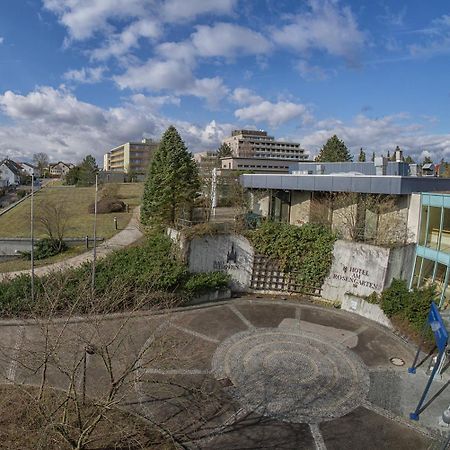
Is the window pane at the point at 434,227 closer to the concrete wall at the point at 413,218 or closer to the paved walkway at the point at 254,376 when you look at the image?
the concrete wall at the point at 413,218

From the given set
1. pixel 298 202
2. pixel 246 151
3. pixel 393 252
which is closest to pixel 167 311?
pixel 393 252

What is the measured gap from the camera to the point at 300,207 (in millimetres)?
25328

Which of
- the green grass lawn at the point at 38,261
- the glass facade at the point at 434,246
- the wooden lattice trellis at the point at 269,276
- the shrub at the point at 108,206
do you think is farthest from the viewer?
the shrub at the point at 108,206

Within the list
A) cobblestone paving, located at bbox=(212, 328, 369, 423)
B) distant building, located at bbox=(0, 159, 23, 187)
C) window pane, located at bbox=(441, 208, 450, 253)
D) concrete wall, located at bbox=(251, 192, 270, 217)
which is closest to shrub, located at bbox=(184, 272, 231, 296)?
cobblestone paving, located at bbox=(212, 328, 369, 423)

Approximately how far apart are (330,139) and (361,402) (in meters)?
48.4

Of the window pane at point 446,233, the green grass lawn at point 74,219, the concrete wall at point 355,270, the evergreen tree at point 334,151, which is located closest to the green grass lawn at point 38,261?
the green grass lawn at point 74,219

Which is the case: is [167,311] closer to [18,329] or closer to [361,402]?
[18,329]

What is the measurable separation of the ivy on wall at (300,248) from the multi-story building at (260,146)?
10514 centimetres

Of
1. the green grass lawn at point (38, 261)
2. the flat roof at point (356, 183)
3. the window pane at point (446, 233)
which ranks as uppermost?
the flat roof at point (356, 183)

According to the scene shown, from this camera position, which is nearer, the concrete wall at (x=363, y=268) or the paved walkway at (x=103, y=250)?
the concrete wall at (x=363, y=268)

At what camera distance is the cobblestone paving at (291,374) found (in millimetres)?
11320

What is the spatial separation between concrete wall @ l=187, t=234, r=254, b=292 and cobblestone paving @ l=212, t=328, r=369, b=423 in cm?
480

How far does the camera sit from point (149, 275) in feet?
57.2

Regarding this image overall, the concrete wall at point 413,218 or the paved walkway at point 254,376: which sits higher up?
the concrete wall at point 413,218
